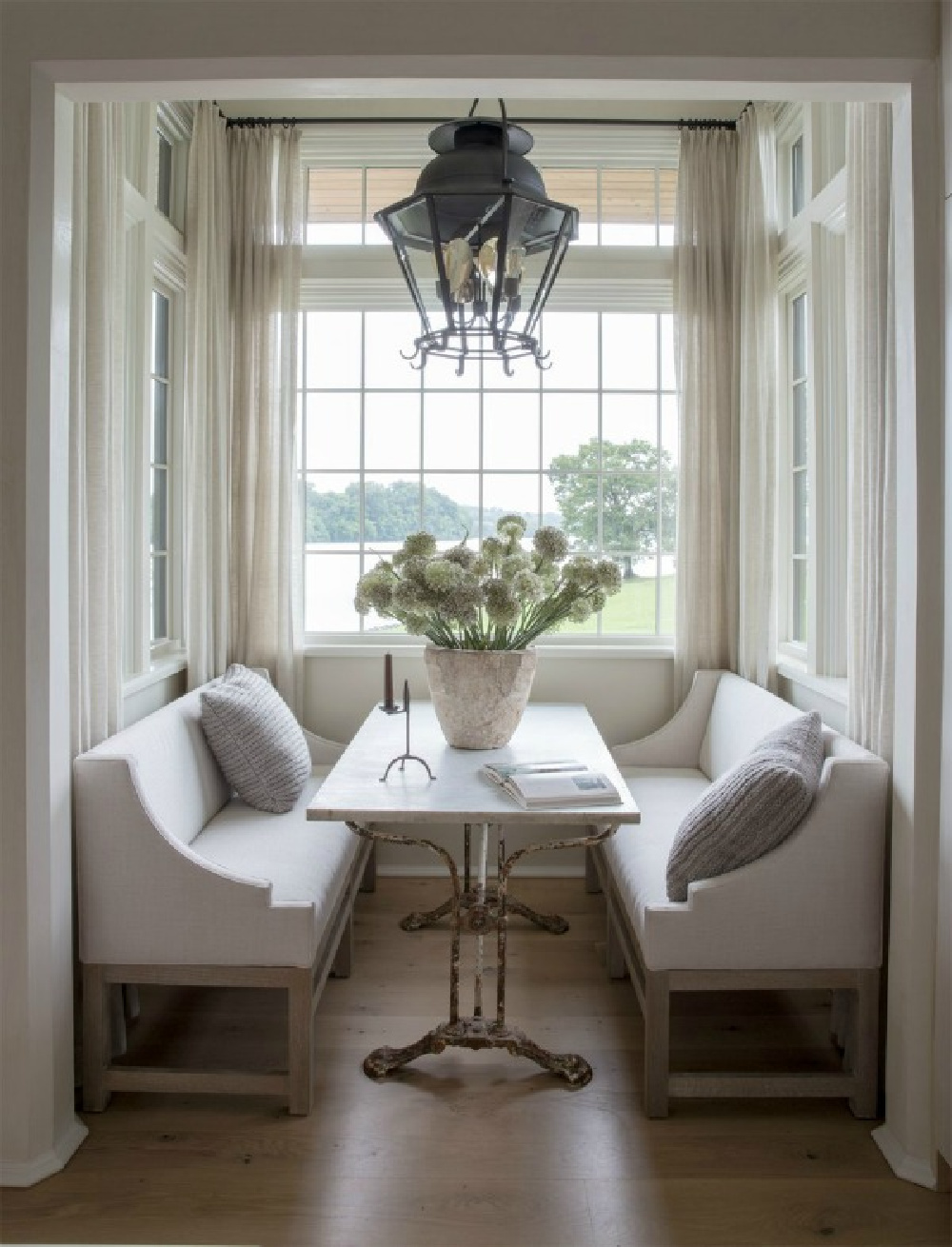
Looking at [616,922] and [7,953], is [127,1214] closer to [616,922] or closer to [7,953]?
[7,953]

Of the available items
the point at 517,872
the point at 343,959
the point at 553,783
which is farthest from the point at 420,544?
the point at 517,872

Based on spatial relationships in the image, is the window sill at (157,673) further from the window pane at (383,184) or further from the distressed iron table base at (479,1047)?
the window pane at (383,184)

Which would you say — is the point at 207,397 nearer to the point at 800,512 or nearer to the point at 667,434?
the point at 667,434

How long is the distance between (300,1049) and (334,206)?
10.9 feet

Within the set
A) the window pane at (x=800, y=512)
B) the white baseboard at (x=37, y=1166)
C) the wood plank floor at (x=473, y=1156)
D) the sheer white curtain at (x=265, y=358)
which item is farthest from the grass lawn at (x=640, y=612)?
the white baseboard at (x=37, y=1166)

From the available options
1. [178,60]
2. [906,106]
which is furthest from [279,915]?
[906,106]

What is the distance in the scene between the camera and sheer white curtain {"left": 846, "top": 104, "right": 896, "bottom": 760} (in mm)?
2654

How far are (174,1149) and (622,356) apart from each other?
339cm

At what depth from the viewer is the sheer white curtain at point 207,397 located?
3.92m

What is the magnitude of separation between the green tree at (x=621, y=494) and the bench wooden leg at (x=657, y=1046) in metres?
2.28

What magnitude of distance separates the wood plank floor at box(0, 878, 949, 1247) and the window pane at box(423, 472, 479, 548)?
2040 millimetres

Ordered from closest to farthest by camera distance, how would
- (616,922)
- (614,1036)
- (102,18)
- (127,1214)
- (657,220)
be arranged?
(127,1214) → (102,18) → (614,1036) → (616,922) → (657,220)

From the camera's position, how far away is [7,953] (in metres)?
2.36

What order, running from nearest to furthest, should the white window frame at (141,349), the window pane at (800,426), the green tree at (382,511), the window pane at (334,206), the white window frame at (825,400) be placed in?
the white window frame at (141,349), the white window frame at (825,400), the window pane at (800,426), the window pane at (334,206), the green tree at (382,511)
